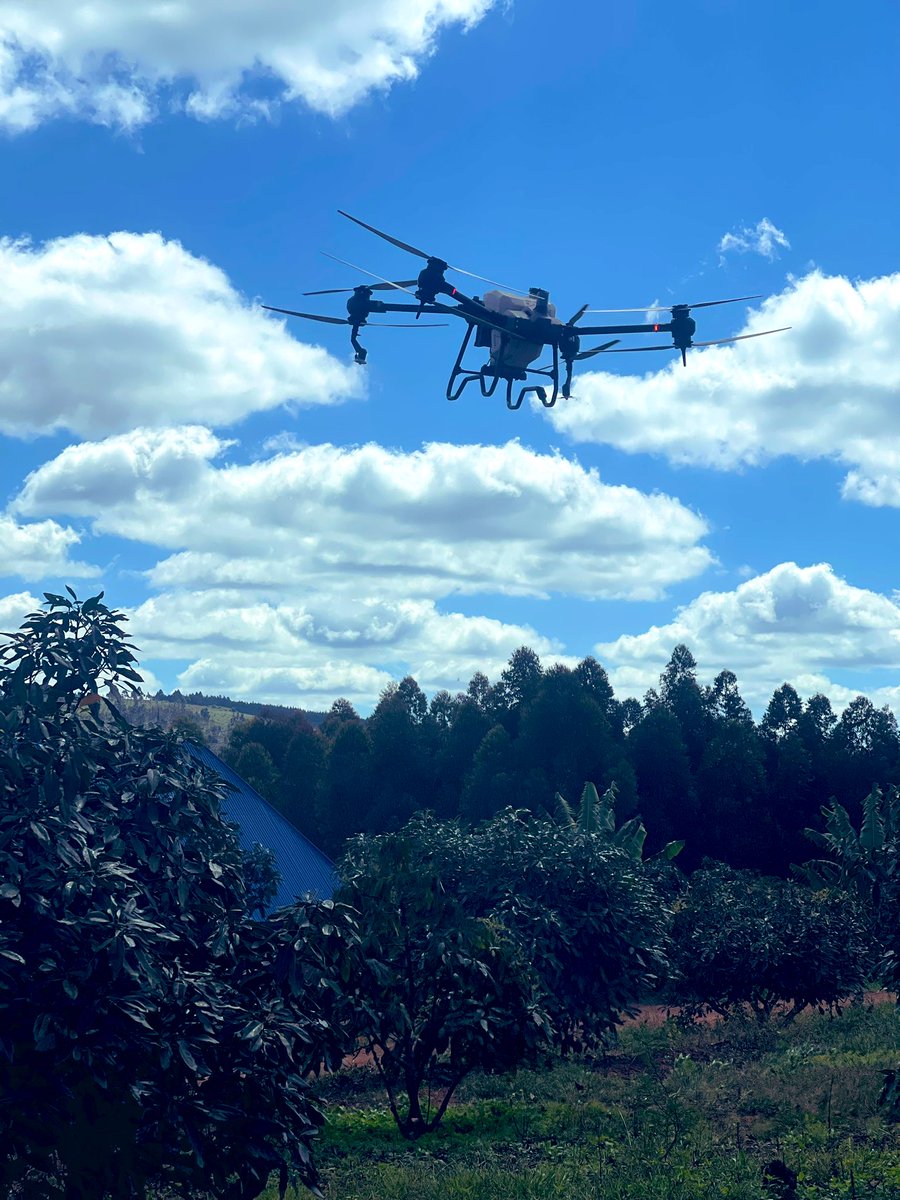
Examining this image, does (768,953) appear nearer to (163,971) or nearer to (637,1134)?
(637,1134)

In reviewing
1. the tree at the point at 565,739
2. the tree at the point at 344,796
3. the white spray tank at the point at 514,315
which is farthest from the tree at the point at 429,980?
the tree at the point at 344,796

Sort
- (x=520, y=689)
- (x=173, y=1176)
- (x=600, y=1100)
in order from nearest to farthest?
(x=173, y=1176)
(x=600, y=1100)
(x=520, y=689)

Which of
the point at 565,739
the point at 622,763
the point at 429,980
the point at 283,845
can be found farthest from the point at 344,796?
the point at 429,980

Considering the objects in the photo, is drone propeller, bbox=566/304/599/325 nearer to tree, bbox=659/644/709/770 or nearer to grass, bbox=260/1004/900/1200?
grass, bbox=260/1004/900/1200

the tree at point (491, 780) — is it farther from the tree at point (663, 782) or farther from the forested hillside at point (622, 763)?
the tree at point (663, 782)

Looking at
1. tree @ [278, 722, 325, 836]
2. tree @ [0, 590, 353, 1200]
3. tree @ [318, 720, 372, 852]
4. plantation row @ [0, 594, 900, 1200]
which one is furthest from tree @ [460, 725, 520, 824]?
tree @ [0, 590, 353, 1200]

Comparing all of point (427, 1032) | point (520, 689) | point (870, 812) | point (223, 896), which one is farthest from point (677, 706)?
point (223, 896)

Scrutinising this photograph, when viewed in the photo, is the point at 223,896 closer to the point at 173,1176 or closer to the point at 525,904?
the point at 173,1176
